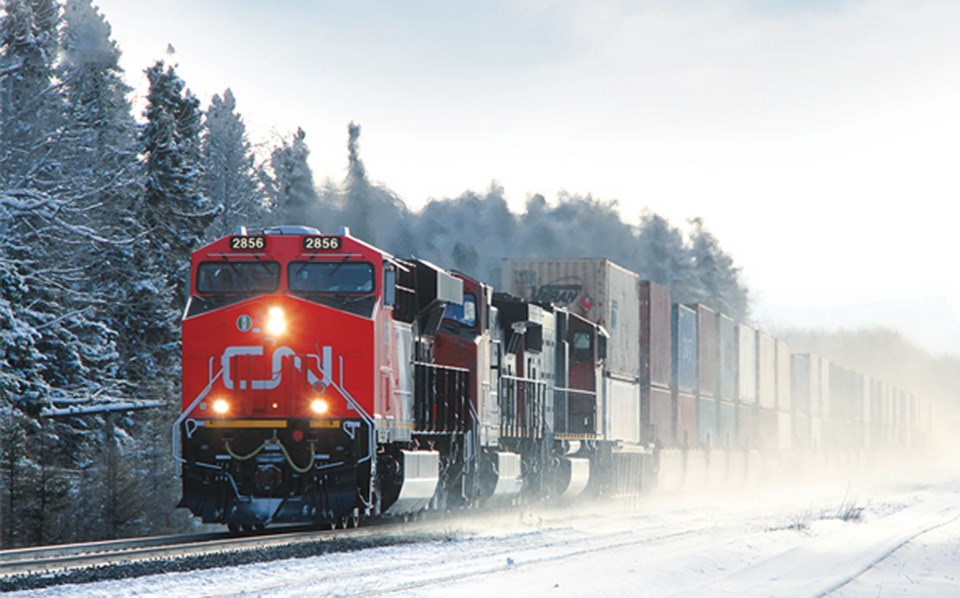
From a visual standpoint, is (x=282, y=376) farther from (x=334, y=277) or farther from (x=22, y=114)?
(x=22, y=114)

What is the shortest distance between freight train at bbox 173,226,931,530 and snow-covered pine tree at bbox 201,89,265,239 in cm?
1661

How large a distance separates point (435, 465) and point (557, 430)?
29.6 ft

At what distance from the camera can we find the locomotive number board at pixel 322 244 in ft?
57.6

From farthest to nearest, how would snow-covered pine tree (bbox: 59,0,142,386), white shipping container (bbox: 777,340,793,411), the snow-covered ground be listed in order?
white shipping container (bbox: 777,340,793,411) → snow-covered pine tree (bbox: 59,0,142,386) → the snow-covered ground

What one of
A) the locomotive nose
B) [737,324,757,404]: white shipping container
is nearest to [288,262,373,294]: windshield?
the locomotive nose

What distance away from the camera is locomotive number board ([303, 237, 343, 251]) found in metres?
17.5

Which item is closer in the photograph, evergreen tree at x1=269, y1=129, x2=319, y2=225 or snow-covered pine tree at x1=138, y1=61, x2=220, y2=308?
snow-covered pine tree at x1=138, y1=61, x2=220, y2=308

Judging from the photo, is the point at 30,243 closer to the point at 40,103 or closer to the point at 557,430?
the point at 40,103

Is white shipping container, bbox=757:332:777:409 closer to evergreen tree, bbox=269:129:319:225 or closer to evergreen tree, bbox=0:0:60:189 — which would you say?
evergreen tree, bbox=269:129:319:225

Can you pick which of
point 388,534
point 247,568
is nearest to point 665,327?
point 388,534

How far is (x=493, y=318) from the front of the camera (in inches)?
934

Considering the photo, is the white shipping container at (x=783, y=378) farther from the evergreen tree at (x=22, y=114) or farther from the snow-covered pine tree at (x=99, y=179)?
the evergreen tree at (x=22, y=114)

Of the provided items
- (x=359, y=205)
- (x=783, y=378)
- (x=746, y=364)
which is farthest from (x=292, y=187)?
(x=783, y=378)

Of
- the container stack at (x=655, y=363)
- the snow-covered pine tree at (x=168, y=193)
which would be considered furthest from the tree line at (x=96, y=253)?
the container stack at (x=655, y=363)
